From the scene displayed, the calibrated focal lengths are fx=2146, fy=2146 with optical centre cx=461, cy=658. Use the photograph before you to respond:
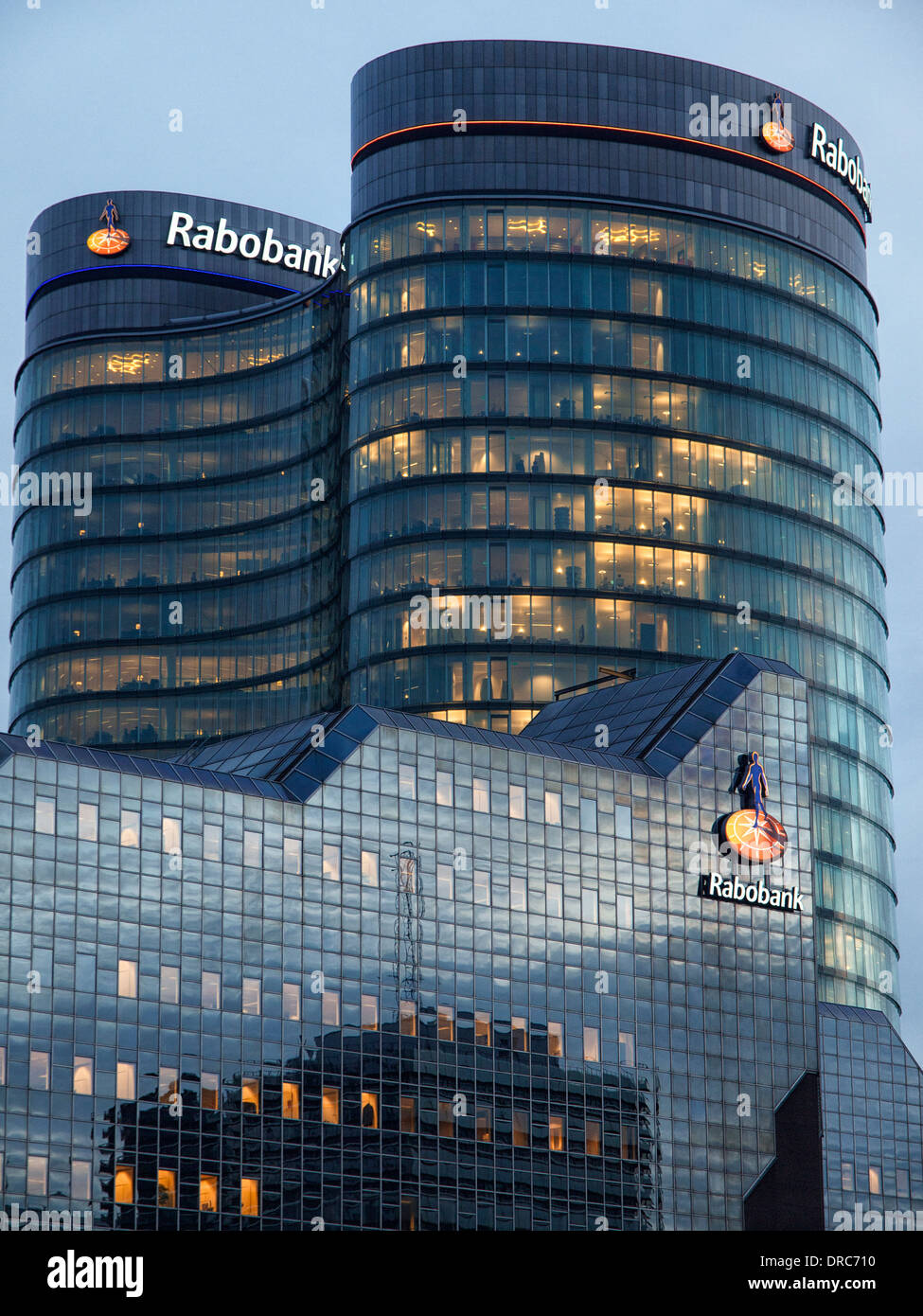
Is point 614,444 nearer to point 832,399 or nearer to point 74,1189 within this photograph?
point 832,399

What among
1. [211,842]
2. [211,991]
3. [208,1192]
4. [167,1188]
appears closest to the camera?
[167,1188]

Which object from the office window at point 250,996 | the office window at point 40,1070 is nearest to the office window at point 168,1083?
the office window at point 250,996

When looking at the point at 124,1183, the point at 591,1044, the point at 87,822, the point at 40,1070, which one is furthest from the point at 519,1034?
the point at 40,1070

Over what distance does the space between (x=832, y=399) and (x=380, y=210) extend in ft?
145

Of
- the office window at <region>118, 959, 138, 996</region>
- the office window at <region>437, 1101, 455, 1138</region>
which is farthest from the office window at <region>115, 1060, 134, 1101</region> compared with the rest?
the office window at <region>437, 1101, 455, 1138</region>

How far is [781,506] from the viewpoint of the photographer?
185125mm

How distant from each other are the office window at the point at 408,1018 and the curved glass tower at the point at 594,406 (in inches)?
2328

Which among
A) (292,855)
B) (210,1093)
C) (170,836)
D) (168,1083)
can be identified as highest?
(292,855)

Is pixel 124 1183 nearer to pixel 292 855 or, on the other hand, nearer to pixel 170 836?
pixel 170 836

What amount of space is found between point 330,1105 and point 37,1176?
55.3 feet

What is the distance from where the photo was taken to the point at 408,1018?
110875mm

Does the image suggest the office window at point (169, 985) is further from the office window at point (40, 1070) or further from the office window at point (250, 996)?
the office window at point (40, 1070)
